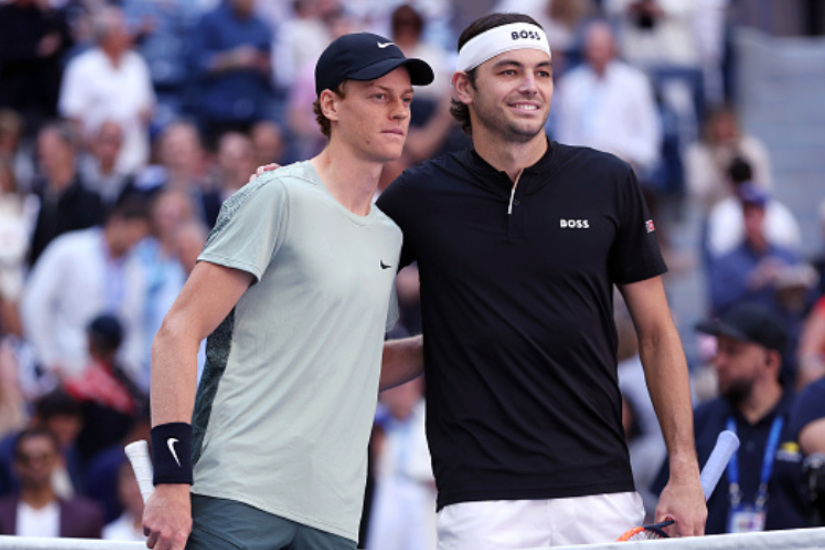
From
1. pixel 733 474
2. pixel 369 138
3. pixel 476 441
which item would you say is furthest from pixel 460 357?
pixel 733 474

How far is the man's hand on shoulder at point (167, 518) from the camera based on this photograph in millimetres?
3385

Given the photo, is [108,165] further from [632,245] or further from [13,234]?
[632,245]

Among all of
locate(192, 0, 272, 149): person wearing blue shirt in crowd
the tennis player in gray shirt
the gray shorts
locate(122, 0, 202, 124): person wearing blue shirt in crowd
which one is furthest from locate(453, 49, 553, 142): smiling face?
locate(122, 0, 202, 124): person wearing blue shirt in crowd

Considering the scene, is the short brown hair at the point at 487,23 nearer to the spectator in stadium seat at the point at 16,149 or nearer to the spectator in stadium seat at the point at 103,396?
the spectator in stadium seat at the point at 103,396

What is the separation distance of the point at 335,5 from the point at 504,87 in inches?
305

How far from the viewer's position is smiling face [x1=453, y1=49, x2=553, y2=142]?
162 inches

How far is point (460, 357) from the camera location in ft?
13.3

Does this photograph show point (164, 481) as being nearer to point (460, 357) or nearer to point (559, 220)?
point (460, 357)

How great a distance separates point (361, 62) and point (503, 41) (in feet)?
1.72

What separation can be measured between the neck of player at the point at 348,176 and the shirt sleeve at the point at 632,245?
760 mm

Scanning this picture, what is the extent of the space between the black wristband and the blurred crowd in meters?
3.63

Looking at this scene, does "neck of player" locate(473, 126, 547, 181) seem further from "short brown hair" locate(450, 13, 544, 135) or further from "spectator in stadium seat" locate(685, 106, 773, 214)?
"spectator in stadium seat" locate(685, 106, 773, 214)

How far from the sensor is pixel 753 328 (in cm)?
640

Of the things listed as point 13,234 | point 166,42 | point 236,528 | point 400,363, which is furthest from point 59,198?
point 236,528
